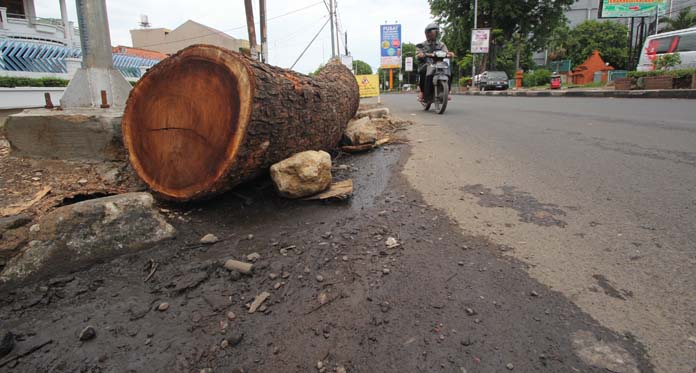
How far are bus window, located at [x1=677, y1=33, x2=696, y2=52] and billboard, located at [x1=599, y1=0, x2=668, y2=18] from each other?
23.9 feet

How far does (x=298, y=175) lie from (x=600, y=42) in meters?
47.0

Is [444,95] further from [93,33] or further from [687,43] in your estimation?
[687,43]

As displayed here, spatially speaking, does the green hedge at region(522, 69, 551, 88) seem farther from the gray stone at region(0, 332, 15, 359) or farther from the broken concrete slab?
the gray stone at region(0, 332, 15, 359)

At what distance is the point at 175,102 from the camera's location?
2.44m

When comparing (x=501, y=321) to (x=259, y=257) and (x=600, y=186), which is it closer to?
(x=259, y=257)

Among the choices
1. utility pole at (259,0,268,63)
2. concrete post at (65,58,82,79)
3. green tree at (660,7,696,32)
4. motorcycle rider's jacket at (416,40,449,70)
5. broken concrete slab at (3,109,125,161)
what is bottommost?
broken concrete slab at (3,109,125,161)

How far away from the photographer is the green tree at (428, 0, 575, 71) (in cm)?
2766

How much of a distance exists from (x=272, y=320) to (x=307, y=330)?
0.16 meters

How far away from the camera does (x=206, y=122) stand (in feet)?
7.68

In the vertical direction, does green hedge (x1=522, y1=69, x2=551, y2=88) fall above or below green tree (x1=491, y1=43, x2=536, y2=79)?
below

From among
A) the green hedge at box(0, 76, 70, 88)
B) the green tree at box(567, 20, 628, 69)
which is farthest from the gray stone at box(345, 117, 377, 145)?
the green tree at box(567, 20, 628, 69)

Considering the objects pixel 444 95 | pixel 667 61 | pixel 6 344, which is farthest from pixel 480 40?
pixel 6 344

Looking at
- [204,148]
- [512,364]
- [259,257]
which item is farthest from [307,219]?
[512,364]

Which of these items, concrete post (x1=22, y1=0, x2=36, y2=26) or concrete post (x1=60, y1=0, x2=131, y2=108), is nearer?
concrete post (x1=60, y1=0, x2=131, y2=108)
